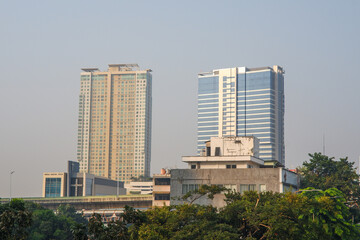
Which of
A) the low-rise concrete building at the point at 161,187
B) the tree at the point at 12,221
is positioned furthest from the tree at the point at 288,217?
the low-rise concrete building at the point at 161,187

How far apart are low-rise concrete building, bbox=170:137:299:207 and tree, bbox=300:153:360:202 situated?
826cm

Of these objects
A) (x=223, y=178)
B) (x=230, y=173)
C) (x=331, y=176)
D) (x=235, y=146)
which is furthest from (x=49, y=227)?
(x=331, y=176)

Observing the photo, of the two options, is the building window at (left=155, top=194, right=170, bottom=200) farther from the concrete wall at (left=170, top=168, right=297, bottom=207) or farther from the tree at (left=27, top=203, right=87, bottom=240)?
the concrete wall at (left=170, top=168, right=297, bottom=207)

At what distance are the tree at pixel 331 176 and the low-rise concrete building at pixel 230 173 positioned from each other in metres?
8.26

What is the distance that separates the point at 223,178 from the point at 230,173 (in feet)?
4.61

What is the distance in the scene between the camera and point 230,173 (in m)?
93.1

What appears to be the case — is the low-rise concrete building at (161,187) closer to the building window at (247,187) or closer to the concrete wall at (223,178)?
the concrete wall at (223,178)

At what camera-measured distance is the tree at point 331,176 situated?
4326 inches

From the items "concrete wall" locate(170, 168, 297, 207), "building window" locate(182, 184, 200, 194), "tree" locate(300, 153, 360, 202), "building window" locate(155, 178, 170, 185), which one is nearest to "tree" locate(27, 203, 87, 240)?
"concrete wall" locate(170, 168, 297, 207)

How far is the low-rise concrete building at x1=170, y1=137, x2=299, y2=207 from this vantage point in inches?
3597

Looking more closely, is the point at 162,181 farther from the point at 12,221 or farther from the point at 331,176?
the point at 12,221

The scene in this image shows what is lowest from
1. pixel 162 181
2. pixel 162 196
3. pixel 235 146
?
pixel 162 196

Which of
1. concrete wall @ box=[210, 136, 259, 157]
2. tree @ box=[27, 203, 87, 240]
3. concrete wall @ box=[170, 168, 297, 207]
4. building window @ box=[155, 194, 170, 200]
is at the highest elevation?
concrete wall @ box=[210, 136, 259, 157]

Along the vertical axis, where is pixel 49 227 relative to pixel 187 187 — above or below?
below
